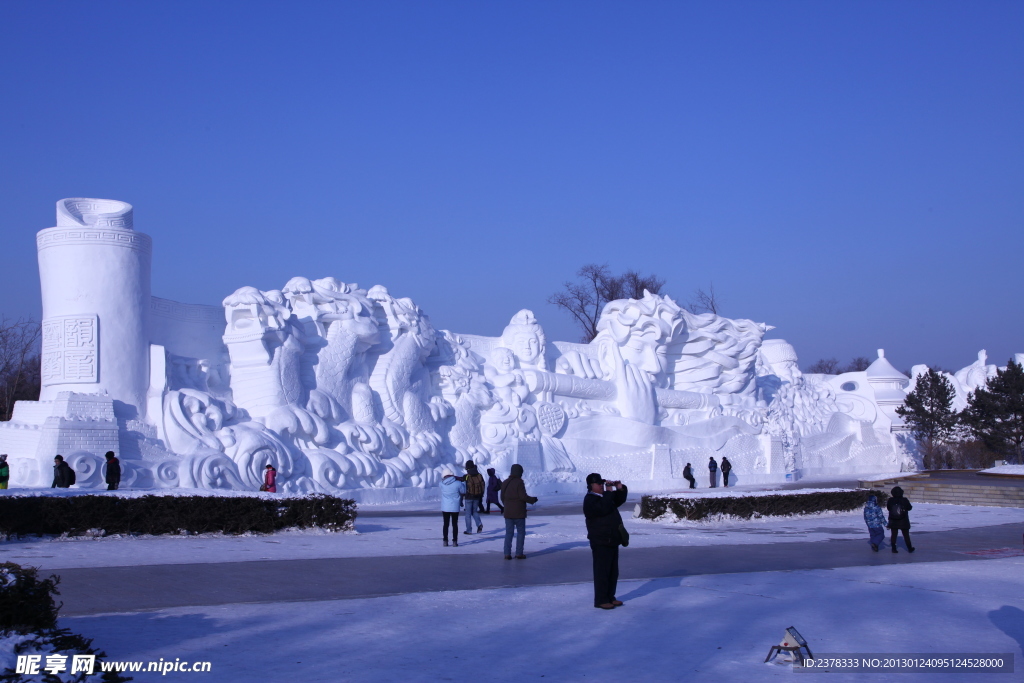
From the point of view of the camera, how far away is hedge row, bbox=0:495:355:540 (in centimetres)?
1022

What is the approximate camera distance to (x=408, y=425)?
20375mm

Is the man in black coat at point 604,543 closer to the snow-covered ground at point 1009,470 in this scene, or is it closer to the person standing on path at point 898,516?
the person standing on path at point 898,516

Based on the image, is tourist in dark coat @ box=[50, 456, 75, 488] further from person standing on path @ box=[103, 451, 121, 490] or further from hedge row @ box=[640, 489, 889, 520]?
hedge row @ box=[640, 489, 889, 520]

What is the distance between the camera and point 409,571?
335 inches

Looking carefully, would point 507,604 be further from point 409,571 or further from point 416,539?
point 416,539

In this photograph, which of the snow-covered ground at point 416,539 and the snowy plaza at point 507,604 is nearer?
the snowy plaza at point 507,604

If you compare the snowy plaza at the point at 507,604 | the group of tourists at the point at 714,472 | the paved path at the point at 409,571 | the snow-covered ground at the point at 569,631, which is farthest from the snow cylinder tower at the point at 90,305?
the group of tourists at the point at 714,472

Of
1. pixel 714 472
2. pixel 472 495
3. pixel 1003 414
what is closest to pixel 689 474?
pixel 714 472

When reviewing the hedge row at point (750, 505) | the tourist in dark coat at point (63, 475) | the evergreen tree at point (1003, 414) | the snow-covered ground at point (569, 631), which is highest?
the evergreen tree at point (1003, 414)

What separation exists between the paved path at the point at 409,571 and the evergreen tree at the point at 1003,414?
22.3 meters

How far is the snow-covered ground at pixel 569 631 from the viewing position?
4.94m

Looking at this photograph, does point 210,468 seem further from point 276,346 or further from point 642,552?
point 642,552

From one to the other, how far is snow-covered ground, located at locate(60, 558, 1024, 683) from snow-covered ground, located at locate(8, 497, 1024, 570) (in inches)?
108

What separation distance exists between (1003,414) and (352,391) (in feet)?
75.9
